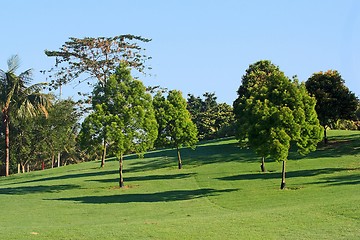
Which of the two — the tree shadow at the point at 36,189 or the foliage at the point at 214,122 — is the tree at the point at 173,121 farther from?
the foliage at the point at 214,122

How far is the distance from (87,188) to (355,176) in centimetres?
2005

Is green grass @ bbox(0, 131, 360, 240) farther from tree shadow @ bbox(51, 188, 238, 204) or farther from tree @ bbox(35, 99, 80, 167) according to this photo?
tree @ bbox(35, 99, 80, 167)

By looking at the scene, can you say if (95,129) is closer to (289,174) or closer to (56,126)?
(289,174)

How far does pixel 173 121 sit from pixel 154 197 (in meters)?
15.1

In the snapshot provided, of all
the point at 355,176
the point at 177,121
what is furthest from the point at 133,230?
the point at 177,121

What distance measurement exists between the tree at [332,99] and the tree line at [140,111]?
10cm

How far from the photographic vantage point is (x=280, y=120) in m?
33.6

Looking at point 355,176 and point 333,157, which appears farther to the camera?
point 333,157

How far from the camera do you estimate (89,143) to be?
3906 centimetres

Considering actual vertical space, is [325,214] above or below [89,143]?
below

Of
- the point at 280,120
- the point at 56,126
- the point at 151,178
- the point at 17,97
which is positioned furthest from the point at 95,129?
the point at 56,126

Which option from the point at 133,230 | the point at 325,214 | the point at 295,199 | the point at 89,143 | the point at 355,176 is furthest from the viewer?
the point at 89,143

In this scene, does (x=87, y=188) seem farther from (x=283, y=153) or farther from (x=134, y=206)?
(x=283, y=153)

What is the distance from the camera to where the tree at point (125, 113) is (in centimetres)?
3850
